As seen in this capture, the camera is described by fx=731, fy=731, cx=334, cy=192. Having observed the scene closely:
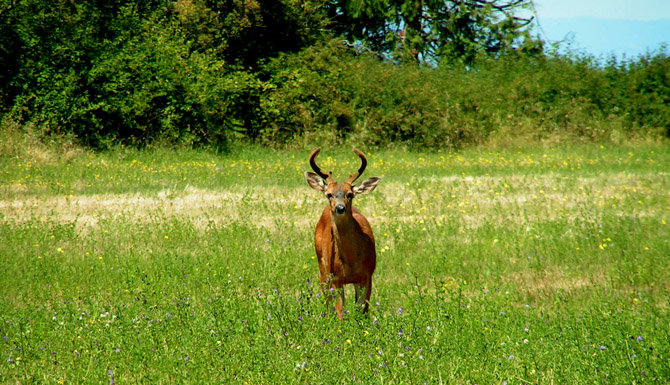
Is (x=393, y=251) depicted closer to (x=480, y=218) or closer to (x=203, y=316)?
(x=480, y=218)

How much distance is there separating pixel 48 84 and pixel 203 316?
50.3 ft

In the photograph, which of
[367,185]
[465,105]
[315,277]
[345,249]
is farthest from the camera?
[465,105]

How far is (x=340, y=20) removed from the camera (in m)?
32.2

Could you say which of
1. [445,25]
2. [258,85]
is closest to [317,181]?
[258,85]

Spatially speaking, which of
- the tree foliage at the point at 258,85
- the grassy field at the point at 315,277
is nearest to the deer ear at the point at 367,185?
the grassy field at the point at 315,277

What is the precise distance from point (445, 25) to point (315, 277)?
2380 cm

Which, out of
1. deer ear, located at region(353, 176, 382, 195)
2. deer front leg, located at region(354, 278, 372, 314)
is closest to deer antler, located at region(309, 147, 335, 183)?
deer ear, located at region(353, 176, 382, 195)

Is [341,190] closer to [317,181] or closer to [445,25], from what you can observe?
[317,181]

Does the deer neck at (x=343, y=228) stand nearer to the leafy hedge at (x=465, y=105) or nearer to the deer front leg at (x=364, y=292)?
the deer front leg at (x=364, y=292)

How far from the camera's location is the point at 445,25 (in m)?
30.1

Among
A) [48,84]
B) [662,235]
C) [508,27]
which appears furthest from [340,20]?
[662,235]

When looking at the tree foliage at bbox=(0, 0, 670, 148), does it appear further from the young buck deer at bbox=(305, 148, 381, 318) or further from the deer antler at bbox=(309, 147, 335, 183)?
the young buck deer at bbox=(305, 148, 381, 318)

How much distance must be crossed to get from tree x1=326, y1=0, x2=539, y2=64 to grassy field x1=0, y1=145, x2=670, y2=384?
44.3 ft

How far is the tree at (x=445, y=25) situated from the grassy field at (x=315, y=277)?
13.5 metres
